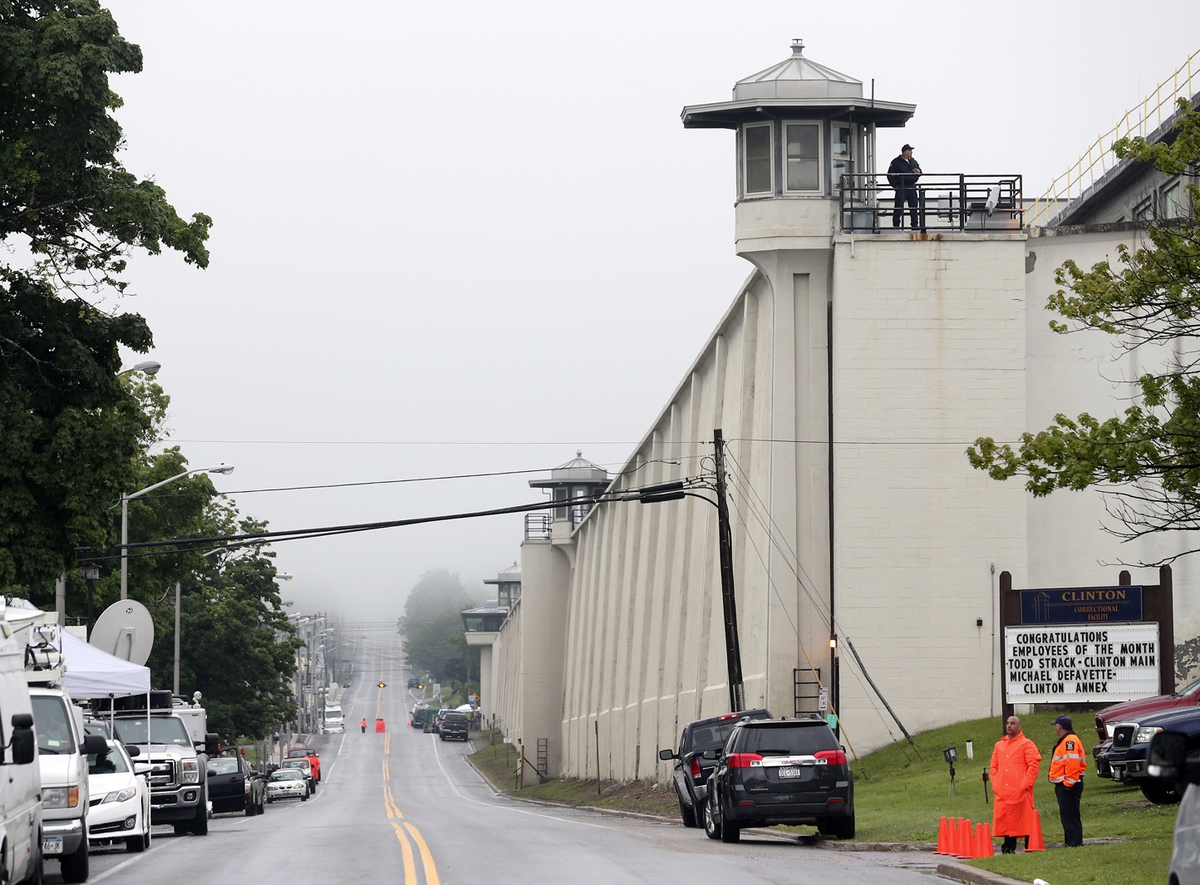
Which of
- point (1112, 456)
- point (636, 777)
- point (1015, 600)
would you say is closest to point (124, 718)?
point (1015, 600)

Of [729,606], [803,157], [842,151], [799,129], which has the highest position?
[799,129]

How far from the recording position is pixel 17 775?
42.2ft

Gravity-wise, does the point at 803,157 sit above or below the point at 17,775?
above

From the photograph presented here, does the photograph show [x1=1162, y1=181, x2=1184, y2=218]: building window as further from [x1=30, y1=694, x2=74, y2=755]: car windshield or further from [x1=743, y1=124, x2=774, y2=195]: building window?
[x1=30, y1=694, x2=74, y2=755]: car windshield

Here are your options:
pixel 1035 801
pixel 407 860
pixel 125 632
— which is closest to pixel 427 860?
pixel 407 860

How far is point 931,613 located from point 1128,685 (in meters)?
9.51

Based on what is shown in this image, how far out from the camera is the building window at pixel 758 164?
129 ft

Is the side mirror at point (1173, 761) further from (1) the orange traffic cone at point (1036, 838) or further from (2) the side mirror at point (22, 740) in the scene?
(1) the orange traffic cone at point (1036, 838)

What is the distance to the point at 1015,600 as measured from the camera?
27.8 metres

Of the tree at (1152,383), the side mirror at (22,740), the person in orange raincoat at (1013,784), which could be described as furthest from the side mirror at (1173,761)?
the tree at (1152,383)

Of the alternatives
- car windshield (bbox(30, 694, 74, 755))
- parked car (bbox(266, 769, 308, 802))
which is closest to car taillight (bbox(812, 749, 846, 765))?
car windshield (bbox(30, 694, 74, 755))

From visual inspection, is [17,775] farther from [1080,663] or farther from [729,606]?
[729,606]

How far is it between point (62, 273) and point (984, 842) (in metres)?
15.4

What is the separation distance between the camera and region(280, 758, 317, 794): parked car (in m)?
65.1
